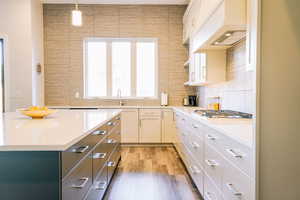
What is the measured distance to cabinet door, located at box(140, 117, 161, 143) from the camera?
15.2 feet

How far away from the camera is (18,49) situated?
177 inches

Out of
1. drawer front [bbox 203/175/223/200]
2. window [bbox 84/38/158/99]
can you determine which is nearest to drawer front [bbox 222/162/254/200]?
drawer front [bbox 203/175/223/200]

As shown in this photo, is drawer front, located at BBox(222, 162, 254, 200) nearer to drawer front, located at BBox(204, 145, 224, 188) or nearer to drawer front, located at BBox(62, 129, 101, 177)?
drawer front, located at BBox(204, 145, 224, 188)

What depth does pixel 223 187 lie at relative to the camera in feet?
5.29

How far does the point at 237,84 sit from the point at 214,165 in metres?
1.37

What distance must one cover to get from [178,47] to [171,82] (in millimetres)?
788

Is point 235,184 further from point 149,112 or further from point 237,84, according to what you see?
point 149,112

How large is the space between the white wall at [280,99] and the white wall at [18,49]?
452cm

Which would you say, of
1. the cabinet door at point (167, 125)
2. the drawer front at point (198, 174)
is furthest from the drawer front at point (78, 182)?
the cabinet door at point (167, 125)

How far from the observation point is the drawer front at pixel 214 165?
1679mm

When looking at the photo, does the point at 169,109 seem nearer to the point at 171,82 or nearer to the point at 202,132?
the point at 171,82

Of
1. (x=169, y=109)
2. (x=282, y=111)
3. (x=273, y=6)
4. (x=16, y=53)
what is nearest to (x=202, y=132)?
(x=282, y=111)

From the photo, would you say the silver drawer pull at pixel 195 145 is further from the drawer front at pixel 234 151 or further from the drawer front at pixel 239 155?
the drawer front at pixel 239 155

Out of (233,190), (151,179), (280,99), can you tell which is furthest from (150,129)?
(280,99)
